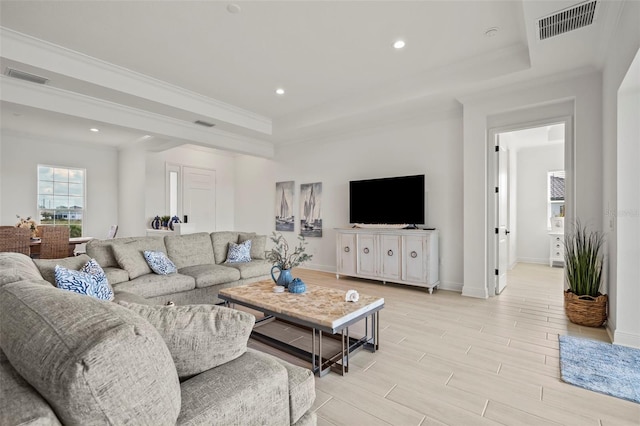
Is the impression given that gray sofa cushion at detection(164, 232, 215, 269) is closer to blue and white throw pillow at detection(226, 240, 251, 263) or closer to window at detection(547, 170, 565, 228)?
blue and white throw pillow at detection(226, 240, 251, 263)

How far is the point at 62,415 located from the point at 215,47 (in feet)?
12.1

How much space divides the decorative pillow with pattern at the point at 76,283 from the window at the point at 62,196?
606 centimetres

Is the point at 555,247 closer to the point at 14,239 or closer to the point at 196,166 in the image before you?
the point at 196,166

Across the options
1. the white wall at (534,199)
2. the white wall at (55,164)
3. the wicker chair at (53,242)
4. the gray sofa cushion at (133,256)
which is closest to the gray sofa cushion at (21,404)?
the gray sofa cushion at (133,256)

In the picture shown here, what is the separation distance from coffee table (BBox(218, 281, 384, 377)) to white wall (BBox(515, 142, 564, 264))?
6435 millimetres

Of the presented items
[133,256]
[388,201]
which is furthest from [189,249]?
[388,201]

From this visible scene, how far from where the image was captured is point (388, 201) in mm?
5215

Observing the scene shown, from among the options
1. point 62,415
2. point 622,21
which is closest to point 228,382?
point 62,415

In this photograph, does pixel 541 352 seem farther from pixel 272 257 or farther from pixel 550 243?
pixel 550 243

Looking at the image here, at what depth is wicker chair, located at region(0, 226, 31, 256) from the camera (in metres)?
4.30

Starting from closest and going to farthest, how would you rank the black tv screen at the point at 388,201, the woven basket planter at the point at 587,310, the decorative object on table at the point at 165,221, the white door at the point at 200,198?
the woven basket planter at the point at 587,310 → the black tv screen at the point at 388,201 → the decorative object on table at the point at 165,221 → the white door at the point at 200,198

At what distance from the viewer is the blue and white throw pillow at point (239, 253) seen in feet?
14.7

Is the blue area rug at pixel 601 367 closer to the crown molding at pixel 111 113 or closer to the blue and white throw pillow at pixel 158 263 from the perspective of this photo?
the blue and white throw pillow at pixel 158 263

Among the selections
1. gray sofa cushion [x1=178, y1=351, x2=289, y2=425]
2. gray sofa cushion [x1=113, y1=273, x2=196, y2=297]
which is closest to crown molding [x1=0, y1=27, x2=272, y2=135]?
gray sofa cushion [x1=113, y1=273, x2=196, y2=297]
